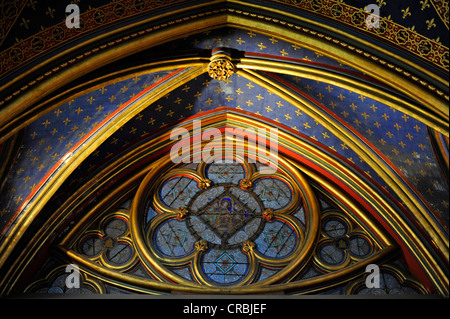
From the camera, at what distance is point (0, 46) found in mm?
7852

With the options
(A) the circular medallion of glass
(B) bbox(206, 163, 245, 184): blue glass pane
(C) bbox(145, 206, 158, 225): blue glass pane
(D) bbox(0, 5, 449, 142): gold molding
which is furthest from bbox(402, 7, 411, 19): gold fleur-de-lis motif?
(C) bbox(145, 206, 158, 225): blue glass pane

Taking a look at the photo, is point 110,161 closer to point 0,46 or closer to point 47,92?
point 47,92

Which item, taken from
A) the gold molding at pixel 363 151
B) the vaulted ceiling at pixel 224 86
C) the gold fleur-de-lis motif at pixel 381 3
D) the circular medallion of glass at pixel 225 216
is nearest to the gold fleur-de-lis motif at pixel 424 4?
the vaulted ceiling at pixel 224 86

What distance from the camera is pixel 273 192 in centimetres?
1132

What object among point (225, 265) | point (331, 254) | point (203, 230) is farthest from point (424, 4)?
point (203, 230)

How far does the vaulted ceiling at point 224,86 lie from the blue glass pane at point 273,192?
1.09 m

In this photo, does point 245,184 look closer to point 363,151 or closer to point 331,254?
point 331,254

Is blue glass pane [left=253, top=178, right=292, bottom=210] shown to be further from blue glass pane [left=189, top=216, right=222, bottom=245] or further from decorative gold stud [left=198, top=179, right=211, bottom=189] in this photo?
blue glass pane [left=189, top=216, right=222, bottom=245]
